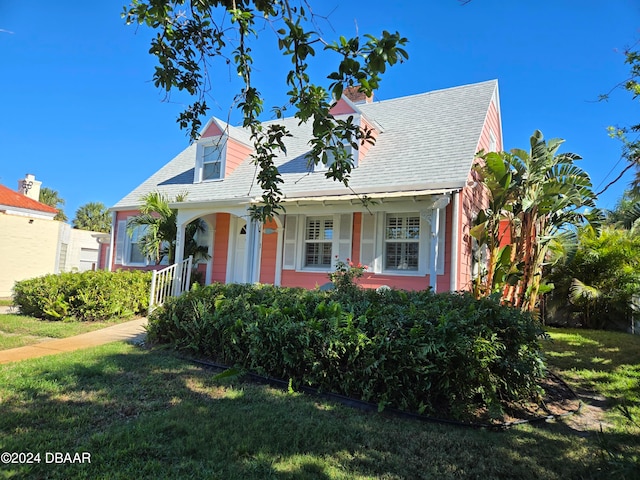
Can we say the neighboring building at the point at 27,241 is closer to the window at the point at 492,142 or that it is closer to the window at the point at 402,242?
the window at the point at 402,242

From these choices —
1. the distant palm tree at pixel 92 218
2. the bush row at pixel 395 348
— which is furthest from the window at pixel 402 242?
the distant palm tree at pixel 92 218

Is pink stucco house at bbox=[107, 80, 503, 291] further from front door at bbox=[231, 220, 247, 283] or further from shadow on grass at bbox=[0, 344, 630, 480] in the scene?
shadow on grass at bbox=[0, 344, 630, 480]

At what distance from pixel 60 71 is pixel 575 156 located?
1220 centimetres

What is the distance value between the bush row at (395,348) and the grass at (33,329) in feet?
12.8

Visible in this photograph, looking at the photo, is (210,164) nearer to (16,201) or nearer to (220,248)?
(220,248)

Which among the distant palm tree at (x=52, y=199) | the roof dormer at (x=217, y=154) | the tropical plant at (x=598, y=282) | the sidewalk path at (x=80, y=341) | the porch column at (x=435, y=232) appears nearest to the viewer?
the sidewalk path at (x=80, y=341)

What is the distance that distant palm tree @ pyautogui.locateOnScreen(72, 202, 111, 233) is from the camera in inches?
1560

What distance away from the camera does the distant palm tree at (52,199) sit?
38.4 metres

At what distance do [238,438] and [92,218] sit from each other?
144 ft

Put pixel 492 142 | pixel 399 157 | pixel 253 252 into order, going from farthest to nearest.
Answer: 1. pixel 492 142
2. pixel 399 157
3. pixel 253 252

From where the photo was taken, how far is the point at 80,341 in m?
7.11

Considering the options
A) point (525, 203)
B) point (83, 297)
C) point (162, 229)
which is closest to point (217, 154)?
point (162, 229)

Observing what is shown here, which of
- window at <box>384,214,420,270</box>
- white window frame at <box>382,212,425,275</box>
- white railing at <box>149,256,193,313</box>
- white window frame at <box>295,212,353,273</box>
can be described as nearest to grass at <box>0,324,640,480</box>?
white railing at <box>149,256,193,313</box>

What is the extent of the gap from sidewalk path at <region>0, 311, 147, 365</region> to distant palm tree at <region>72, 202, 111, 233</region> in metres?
36.1
